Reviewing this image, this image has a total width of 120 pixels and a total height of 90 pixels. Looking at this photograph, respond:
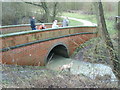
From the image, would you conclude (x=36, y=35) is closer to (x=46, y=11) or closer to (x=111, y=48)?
(x=111, y=48)

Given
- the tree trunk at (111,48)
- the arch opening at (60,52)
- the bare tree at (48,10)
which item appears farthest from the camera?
the bare tree at (48,10)

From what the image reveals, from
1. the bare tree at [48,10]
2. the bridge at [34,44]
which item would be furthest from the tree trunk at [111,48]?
the bare tree at [48,10]

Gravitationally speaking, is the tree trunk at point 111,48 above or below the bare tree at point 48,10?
below

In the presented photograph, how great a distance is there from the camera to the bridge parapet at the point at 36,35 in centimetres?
740

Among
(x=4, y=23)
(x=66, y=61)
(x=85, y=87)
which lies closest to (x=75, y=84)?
(x=85, y=87)

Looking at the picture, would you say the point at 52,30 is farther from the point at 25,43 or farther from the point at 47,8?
the point at 47,8

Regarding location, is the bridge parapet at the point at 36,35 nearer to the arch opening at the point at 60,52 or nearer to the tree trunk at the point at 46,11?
the arch opening at the point at 60,52

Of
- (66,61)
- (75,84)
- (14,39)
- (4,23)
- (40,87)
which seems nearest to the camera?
(40,87)

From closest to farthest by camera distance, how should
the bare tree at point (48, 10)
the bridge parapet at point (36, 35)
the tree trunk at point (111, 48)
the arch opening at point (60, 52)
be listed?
the tree trunk at point (111, 48) → the bridge parapet at point (36, 35) → the arch opening at point (60, 52) → the bare tree at point (48, 10)

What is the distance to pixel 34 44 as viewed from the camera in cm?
916

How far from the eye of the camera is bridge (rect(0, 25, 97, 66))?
294 inches

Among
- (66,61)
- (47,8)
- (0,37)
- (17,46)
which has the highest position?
(47,8)

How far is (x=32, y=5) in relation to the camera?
19578mm

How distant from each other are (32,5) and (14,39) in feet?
41.9
